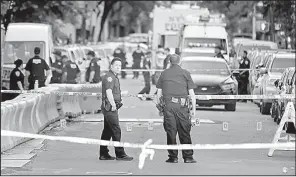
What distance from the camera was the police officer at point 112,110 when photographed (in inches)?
567

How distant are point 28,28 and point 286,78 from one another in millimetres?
11601

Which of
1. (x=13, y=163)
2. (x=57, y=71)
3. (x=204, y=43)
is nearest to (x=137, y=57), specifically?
(x=204, y=43)

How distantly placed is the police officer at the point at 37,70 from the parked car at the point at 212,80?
428 centimetres

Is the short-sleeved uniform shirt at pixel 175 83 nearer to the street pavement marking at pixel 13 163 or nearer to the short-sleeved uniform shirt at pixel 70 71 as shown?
the street pavement marking at pixel 13 163

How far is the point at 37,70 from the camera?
24.3 meters

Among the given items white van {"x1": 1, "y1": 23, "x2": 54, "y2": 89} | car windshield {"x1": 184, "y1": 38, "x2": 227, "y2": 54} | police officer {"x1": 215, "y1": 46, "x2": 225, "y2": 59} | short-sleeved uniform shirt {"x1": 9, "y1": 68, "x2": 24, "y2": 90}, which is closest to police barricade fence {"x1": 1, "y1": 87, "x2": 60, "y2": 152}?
short-sleeved uniform shirt {"x1": 9, "y1": 68, "x2": 24, "y2": 90}

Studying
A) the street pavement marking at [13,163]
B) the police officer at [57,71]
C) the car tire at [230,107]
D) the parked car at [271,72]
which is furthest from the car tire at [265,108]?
the street pavement marking at [13,163]

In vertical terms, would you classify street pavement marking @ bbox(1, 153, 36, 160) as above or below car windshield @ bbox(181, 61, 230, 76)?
below

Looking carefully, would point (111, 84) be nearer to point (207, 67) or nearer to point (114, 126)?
point (114, 126)

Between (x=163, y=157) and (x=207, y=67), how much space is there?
1281 centimetres

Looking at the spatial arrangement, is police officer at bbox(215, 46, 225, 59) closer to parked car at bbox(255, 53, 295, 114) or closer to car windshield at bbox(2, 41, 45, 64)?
parked car at bbox(255, 53, 295, 114)

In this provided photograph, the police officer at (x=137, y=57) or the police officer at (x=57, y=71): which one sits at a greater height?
the police officer at (x=57, y=71)

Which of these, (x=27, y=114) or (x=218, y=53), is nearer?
(x=27, y=114)

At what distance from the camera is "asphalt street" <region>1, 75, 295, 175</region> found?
43.3ft
